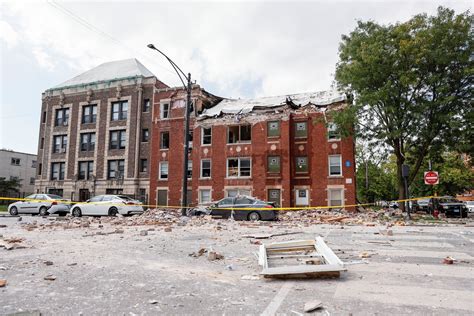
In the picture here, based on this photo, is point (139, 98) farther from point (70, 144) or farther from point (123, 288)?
point (123, 288)

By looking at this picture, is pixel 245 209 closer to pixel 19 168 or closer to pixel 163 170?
pixel 163 170

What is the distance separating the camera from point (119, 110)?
119ft

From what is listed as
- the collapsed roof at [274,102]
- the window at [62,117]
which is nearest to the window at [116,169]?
the window at [62,117]

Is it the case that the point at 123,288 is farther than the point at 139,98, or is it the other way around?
the point at 139,98

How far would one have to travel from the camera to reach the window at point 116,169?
3509 centimetres

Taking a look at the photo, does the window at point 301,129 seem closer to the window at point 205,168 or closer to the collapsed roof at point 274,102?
the collapsed roof at point 274,102

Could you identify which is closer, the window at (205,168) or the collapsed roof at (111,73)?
the window at (205,168)

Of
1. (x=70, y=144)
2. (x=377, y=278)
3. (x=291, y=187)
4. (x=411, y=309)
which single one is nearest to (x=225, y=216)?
(x=291, y=187)

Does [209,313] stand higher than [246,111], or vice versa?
[246,111]

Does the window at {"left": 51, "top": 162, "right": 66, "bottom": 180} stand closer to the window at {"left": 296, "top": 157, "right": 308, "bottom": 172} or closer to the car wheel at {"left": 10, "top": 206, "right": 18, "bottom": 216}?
the car wheel at {"left": 10, "top": 206, "right": 18, "bottom": 216}

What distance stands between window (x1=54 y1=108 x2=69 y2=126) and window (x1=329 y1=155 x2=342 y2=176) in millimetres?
29690

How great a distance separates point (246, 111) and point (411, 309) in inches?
1104

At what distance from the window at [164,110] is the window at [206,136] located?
4402 millimetres

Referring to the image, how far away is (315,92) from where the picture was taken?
106 ft
